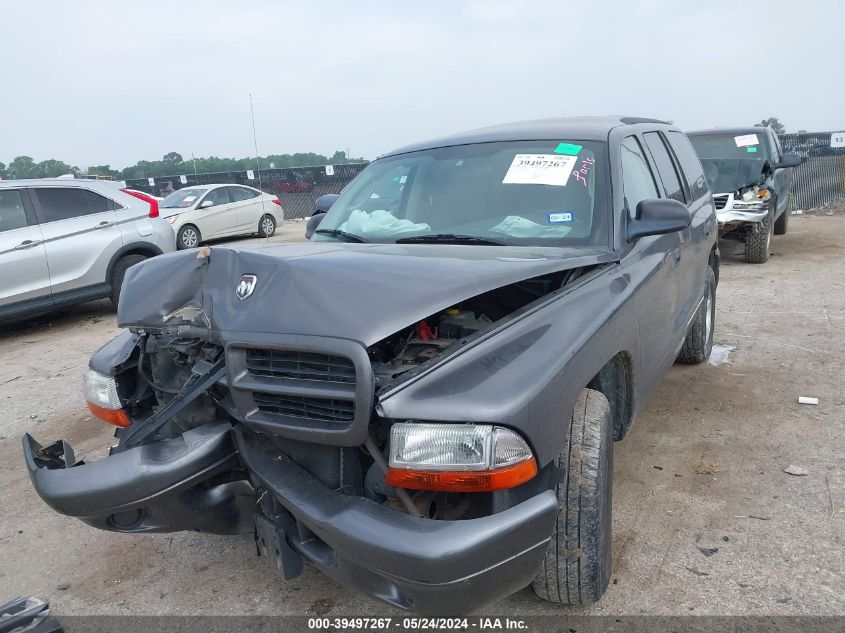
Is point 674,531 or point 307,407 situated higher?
point 307,407

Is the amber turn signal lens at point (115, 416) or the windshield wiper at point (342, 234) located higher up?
the windshield wiper at point (342, 234)

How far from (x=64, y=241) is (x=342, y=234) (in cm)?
568

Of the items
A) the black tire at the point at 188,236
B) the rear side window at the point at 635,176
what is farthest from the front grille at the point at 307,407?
the black tire at the point at 188,236

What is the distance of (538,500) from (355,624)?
A: 3.38ft

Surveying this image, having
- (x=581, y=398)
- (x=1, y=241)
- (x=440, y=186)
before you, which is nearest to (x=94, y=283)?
(x=1, y=241)

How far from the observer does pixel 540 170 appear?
3.29 meters

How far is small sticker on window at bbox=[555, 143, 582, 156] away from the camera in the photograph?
334cm

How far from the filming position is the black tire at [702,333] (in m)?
4.93

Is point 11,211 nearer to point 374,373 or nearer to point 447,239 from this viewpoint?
point 447,239

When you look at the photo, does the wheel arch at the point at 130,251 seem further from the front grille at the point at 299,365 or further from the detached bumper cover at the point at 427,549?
the detached bumper cover at the point at 427,549

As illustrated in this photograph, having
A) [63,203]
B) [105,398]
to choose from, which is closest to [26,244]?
[63,203]

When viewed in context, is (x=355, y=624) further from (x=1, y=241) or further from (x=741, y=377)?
(x=1, y=241)

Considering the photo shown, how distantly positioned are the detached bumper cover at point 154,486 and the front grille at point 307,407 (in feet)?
0.93

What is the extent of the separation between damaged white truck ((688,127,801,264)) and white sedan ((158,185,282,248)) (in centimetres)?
959
